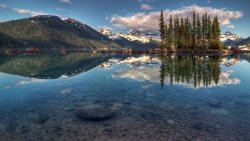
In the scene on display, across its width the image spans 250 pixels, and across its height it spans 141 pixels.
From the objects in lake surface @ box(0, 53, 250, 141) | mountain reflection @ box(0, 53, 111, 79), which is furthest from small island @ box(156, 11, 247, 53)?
lake surface @ box(0, 53, 250, 141)

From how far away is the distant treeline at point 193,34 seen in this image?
123m

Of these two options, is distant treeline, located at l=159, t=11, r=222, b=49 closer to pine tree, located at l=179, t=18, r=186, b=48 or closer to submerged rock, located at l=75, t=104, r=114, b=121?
pine tree, located at l=179, t=18, r=186, b=48

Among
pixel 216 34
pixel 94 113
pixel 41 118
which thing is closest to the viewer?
pixel 94 113

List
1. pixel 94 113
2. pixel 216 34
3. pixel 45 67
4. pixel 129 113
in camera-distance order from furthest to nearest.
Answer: pixel 216 34
pixel 45 67
pixel 129 113
pixel 94 113

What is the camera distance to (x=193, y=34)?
126 metres

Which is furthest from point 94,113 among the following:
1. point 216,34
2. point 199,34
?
point 199,34

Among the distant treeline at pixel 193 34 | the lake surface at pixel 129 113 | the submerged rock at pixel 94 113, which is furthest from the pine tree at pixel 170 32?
the submerged rock at pixel 94 113

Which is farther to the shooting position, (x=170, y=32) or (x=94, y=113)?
(x=170, y=32)

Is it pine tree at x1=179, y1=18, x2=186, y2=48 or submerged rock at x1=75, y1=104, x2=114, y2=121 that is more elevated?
pine tree at x1=179, y1=18, x2=186, y2=48

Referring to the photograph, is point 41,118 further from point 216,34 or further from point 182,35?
point 216,34

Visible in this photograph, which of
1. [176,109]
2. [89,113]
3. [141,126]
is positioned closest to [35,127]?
[89,113]

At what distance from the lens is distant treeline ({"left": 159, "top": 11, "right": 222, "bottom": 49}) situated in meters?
123

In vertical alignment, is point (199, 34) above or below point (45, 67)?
above

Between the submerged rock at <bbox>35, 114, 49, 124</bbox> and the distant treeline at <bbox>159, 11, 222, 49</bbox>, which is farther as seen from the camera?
the distant treeline at <bbox>159, 11, 222, 49</bbox>
